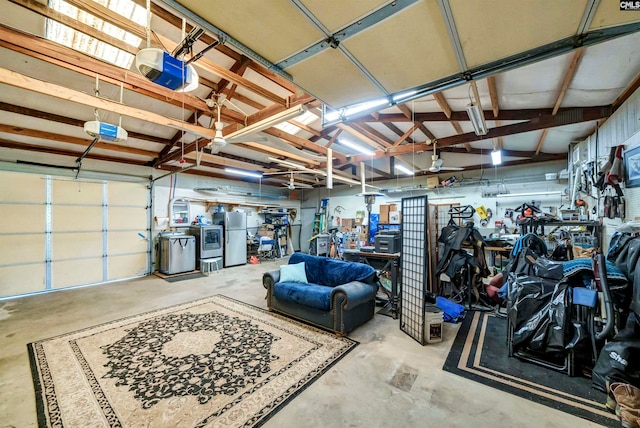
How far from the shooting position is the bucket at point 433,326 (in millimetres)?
3041

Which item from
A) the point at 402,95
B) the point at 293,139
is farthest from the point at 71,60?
the point at 402,95

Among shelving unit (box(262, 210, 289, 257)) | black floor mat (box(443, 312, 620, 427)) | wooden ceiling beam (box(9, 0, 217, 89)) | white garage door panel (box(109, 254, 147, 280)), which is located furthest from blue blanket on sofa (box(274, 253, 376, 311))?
shelving unit (box(262, 210, 289, 257))

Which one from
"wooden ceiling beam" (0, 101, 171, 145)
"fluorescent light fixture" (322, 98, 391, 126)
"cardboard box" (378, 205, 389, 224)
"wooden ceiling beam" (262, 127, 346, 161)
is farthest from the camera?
"cardboard box" (378, 205, 389, 224)

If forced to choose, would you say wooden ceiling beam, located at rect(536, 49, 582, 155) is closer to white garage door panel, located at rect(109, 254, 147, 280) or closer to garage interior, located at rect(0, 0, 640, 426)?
garage interior, located at rect(0, 0, 640, 426)

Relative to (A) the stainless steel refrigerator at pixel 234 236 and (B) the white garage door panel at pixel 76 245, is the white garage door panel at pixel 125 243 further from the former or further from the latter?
(A) the stainless steel refrigerator at pixel 234 236

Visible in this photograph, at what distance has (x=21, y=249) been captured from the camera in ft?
17.4

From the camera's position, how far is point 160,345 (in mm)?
3053

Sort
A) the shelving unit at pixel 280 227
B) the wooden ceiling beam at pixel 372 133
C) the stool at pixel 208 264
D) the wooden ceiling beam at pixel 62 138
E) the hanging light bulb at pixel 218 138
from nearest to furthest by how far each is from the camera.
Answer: the hanging light bulb at pixel 218 138 → the wooden ceiling beam at pixel 62 138 → the wooden ceiling beam at pixel 372 133 → the stool at pixel 208 264 → the shelving unit at pixel 280 227

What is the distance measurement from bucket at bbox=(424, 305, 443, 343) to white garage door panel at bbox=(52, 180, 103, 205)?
778 cm

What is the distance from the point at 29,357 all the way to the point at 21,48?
3.35 meters

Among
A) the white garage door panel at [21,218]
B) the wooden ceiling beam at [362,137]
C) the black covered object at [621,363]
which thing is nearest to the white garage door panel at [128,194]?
the white garage door panel at [21,218]

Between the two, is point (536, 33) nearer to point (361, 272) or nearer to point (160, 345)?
point (361, 272)

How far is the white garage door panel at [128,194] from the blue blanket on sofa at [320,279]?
5.31 metres

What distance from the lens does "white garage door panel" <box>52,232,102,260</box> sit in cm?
572
